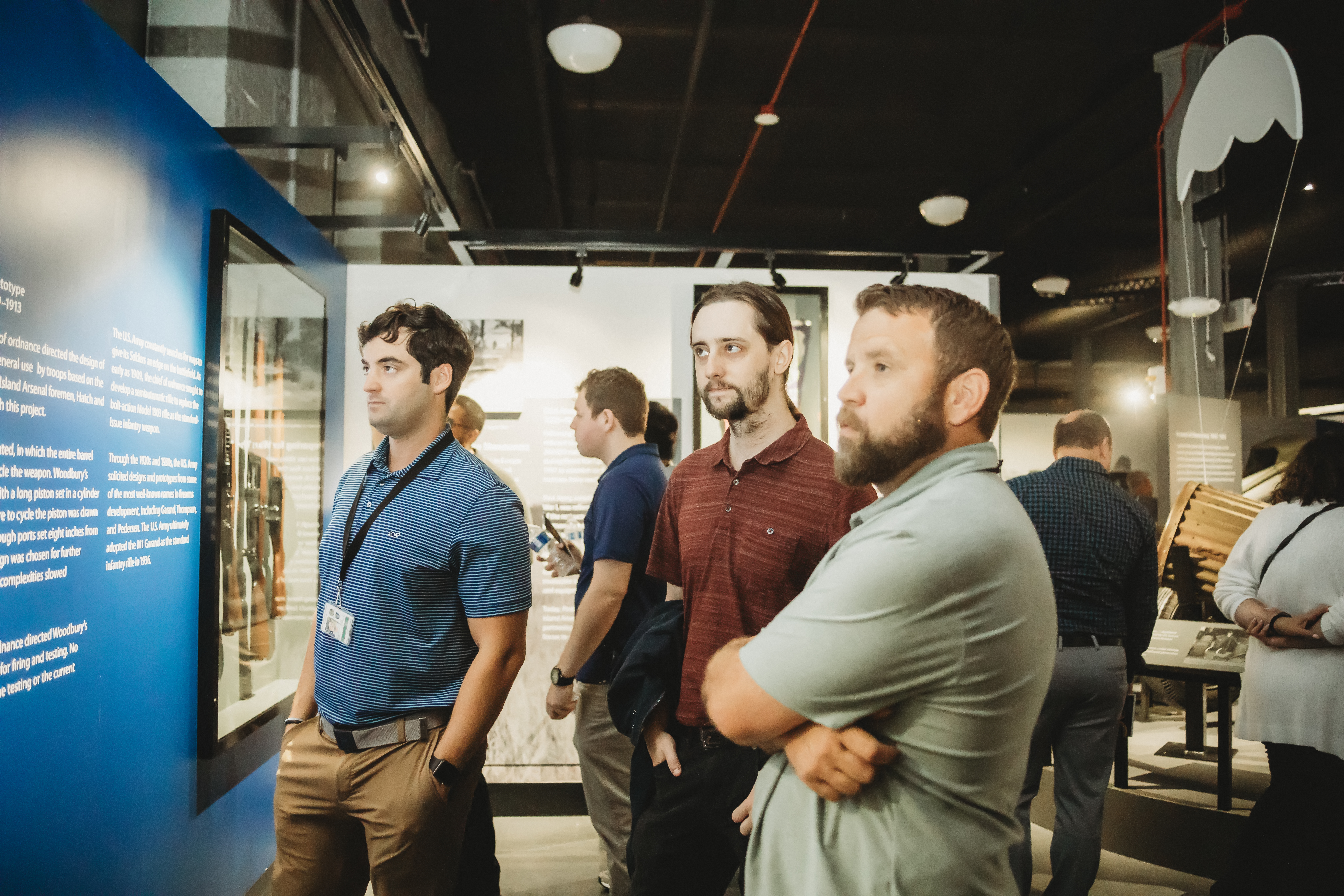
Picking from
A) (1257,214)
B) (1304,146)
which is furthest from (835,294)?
(1257,214)

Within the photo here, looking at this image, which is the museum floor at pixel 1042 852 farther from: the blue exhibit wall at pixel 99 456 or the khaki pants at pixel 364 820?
the khaki pants at pixel 364 820

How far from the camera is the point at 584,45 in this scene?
4492 millimetres

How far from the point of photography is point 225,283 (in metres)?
2.66

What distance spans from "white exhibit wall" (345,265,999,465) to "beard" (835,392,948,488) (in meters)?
3.19

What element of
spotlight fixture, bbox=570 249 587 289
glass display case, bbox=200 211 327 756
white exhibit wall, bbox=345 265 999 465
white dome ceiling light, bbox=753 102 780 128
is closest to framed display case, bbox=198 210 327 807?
glass display case, bbox=200 211 327 756

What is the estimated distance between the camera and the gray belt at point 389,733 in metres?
1.85

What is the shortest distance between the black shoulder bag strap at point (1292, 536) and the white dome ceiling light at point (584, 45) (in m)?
3.83

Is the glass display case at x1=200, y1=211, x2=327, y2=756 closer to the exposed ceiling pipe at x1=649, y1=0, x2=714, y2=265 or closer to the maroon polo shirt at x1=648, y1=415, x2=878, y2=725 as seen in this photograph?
the maroon polo shirt at x1=648, y1=415, x2=878, y2=725

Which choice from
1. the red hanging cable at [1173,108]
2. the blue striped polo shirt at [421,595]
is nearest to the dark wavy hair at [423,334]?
the blue striped polo shirt at [421,595]

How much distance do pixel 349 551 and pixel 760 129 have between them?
6.28 meters

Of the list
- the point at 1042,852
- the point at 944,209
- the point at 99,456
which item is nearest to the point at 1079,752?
the point at 1042,852

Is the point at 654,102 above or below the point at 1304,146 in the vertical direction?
above

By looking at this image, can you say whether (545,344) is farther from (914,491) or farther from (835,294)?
(914,491)

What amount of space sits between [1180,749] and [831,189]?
5.92m
